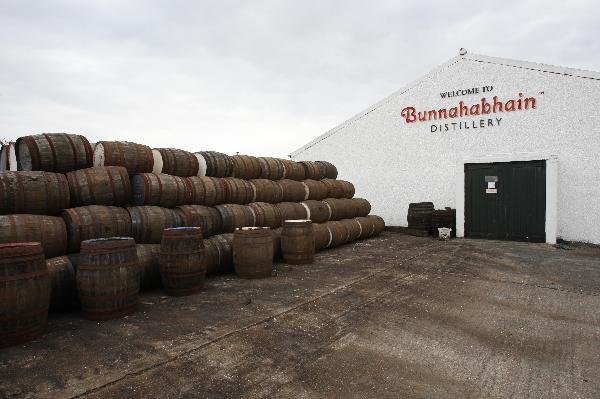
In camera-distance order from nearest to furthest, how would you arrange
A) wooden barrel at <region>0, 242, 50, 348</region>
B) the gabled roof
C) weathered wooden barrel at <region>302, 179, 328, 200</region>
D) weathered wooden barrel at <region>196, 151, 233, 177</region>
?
wooden barrel at <region>0, 242, 50, 348</region>, weathered wooden barrel at <region>196, 151, 233, 177</region>, weathered wooden barrel at <region>302, 179, 328, 200</region>, the gabled roof

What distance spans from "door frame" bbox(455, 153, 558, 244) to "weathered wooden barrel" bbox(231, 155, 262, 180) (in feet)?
21.8

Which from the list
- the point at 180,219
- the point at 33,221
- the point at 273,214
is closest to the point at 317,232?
the point at 273,214

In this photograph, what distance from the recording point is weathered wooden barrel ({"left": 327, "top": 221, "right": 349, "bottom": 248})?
8602mm

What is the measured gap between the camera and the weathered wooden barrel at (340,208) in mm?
9163

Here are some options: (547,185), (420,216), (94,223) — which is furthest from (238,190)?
(547,185)

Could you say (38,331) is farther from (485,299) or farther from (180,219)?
(485,299)

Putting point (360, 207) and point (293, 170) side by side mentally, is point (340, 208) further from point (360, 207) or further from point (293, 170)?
point (293, 170)

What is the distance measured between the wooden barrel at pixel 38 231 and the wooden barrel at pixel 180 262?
46.5 inches

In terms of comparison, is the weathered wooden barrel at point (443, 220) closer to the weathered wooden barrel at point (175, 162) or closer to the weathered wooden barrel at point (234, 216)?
the weathered wooden barrel at point (234, 216)

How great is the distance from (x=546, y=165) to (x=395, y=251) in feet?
17.3

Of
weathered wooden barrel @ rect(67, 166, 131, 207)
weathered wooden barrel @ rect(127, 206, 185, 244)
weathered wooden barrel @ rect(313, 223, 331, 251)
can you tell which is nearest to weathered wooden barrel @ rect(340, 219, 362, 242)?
weathered wooden barrel @ rect(313, 223, 331, 251)

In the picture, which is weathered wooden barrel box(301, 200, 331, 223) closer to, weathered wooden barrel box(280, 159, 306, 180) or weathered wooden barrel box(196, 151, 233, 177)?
weathered wooden barrel box(280, 159, 306, 180)

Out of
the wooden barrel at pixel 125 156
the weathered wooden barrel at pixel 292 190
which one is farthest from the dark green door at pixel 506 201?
the wooden barrel at pixel 125 156

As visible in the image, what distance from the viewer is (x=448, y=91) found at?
12023mm
